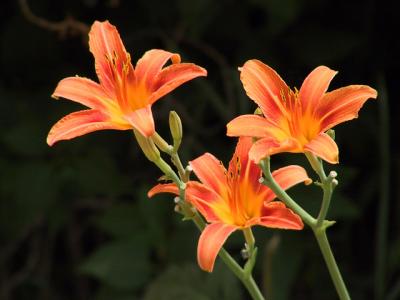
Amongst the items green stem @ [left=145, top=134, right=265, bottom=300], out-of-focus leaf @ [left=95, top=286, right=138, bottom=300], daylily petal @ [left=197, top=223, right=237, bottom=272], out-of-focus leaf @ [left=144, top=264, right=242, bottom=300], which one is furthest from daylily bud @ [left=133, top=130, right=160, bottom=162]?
out-of-focus leaf @ [left=95, top=286, right=138, bottom=300]

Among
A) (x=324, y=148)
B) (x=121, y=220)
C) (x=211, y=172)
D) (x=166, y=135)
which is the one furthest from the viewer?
(x=166, y=135)

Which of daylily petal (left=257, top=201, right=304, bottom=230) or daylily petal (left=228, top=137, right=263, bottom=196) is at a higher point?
daylily petal (left=228, top=137, right=263, bottom=196)

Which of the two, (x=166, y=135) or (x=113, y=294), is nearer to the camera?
(x=113, y=294)

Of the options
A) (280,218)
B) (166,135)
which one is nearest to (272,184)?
(280,218)

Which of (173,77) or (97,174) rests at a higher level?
(173,77)

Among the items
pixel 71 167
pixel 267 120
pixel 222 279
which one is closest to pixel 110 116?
pixel 267 120

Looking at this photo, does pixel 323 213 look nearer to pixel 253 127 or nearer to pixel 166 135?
pixel 253 127

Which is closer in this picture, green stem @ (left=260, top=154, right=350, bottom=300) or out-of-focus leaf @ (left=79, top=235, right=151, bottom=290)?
green stem @ (left=260, top=154, right=350, bottom=300)

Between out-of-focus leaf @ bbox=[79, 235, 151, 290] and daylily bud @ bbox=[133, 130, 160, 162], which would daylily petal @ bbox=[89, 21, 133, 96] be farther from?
out-of-focus leaf @ bbox=[79, 235, 151, 290]
